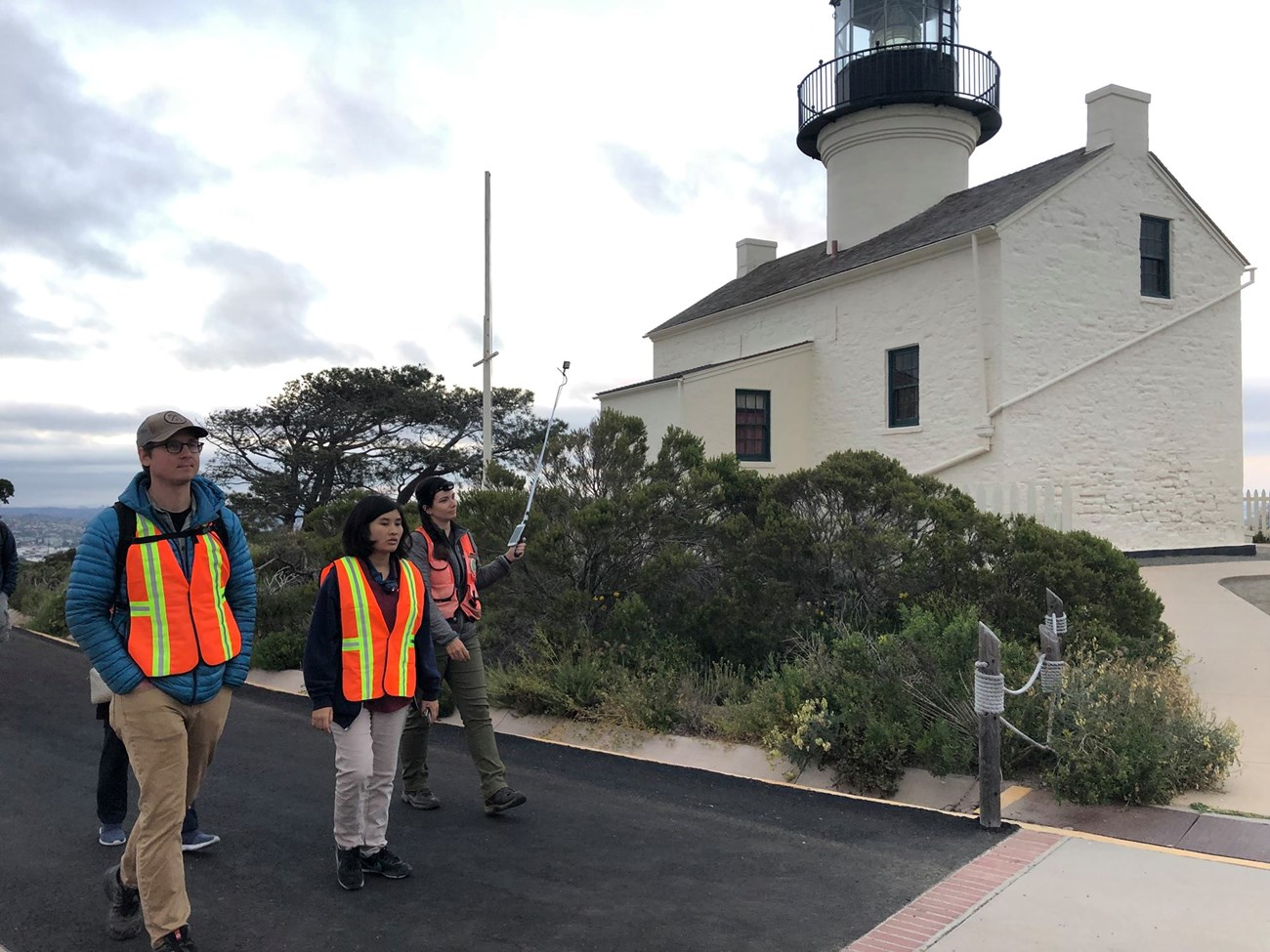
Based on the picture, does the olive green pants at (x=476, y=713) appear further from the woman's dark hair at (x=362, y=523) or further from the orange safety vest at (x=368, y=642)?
the woman's dark hair at (x=362, y=523)

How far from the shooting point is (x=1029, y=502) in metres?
14.4

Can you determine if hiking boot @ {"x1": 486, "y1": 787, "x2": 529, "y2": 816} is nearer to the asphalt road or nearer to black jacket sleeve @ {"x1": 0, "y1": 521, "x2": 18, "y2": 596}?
the asphalt road

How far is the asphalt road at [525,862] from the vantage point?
163 inches

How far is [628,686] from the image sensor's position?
772 cm

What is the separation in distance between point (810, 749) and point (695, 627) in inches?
104

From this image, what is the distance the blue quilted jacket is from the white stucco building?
12582 millimetres

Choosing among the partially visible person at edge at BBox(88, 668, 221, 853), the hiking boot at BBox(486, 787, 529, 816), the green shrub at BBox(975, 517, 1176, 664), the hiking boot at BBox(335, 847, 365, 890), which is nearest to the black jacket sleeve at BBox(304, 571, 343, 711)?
the hiking boot at BBox(335, 847, 365, 890)

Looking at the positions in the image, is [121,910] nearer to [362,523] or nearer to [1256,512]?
[362,523]

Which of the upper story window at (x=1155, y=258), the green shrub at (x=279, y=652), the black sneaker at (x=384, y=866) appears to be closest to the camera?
the black sneaker at (x=384, y=866)

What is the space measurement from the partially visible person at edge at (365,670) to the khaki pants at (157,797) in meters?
0.73

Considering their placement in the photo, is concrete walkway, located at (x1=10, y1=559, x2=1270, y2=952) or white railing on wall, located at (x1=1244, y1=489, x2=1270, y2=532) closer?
concrete walkway, located at (x1=10, y1=559, x2=1270, y2=952)

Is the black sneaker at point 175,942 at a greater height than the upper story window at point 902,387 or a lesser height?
lesser

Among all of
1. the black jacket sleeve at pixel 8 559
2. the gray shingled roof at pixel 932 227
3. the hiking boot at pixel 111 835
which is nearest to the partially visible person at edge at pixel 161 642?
the hiking boot at pixel 111 835

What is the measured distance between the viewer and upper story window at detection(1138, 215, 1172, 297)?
1858cm
